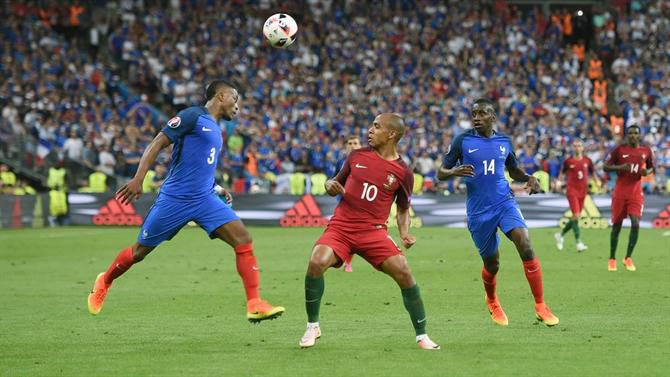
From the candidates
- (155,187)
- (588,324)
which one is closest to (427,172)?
(155,187)

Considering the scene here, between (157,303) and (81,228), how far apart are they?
60.3 ft

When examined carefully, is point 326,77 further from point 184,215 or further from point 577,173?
point 184,215

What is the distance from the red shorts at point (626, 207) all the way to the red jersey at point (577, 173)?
4581mm

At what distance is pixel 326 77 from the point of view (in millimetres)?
43219

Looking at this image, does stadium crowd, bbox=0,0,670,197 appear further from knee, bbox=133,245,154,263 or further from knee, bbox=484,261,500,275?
knee, bbox=133,245,154,263

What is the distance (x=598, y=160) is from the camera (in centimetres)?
3688

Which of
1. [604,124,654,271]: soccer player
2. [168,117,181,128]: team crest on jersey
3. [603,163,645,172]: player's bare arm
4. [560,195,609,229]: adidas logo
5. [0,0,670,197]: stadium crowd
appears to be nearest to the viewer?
[168,117,181,128]: team crest on jersey

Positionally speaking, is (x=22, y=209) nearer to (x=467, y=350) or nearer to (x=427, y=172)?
(x=427, y=172)

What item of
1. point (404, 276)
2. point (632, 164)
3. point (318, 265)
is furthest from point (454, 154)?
point (632, 164)

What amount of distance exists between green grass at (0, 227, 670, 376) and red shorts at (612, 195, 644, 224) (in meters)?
0.97

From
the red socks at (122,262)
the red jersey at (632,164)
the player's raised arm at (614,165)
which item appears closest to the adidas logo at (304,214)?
the player's raised arm at (614,165)

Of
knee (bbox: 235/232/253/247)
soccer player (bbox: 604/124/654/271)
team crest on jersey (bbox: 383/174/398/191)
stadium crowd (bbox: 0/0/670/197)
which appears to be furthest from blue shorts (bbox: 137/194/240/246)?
stadium crowd (bbox: 0/0/670/197)

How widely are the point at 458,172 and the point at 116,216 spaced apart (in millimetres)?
22958

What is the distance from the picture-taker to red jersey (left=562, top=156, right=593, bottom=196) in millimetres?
24422
